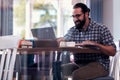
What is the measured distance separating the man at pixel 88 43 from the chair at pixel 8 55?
0.74m

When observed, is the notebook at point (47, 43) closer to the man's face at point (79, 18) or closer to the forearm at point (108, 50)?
the forearm at point (108, 50)

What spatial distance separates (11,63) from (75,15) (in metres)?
1.32

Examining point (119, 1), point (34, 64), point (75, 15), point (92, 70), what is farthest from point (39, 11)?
point (92, 70)

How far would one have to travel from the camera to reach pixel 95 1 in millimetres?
5938

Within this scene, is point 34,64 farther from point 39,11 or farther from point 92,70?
point 39,11

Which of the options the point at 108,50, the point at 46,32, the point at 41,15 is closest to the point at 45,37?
the point at 46,32

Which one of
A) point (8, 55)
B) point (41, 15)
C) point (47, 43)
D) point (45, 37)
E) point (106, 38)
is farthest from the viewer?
point (41, 15)

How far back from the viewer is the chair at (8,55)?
1.64 m

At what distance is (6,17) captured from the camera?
548 centimetres

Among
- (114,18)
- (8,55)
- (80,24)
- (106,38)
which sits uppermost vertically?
(114,18)

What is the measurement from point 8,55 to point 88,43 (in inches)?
29.4

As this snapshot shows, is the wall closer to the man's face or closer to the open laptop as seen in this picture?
the man's face

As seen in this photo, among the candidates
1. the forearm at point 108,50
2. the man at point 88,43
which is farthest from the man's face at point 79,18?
the forearm at point 108,50

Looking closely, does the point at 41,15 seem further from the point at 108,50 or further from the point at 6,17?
the point at 108,50
